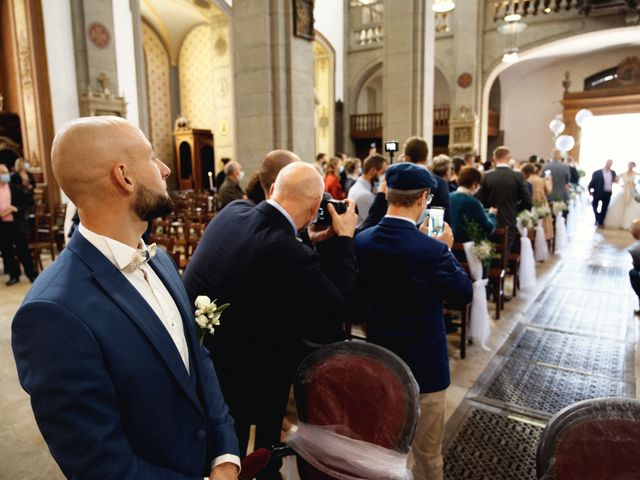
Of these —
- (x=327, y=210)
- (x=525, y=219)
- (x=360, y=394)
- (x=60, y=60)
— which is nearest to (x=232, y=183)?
(x=525, y=219)

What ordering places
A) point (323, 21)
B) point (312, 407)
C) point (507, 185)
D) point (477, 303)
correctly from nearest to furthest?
point (312, 407) → point (477, 303) → point (507, 185) → point (323, 21)

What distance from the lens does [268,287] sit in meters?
2.01

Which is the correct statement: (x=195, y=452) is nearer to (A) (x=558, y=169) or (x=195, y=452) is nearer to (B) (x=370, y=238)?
(B) (x=370, y=238)

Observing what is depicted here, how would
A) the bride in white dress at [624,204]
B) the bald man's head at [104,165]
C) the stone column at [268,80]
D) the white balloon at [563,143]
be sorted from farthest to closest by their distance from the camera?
the white balloon at [563,143], the bride in white dress at [624,204], the stone column at [268,80], the bald man's head at [104,165]

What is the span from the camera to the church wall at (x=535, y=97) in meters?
18.2

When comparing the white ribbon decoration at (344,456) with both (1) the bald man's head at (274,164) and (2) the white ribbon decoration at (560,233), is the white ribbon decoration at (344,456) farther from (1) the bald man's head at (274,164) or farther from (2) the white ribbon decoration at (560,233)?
(2) the white ribbon decoration at (560,233)

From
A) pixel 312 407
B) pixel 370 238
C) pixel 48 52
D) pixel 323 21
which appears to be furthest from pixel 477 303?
pixel 323 21

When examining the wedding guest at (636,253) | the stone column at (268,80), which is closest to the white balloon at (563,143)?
the stone column at (268,80)

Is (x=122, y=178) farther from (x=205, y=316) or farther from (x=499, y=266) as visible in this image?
(x=499, y=266)

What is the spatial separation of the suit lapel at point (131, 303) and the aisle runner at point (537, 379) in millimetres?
1988

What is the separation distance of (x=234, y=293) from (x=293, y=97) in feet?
16.7

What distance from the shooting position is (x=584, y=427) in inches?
55.8

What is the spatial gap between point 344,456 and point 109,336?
1.02 m

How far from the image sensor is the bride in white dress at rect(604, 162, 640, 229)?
34.7 feet
